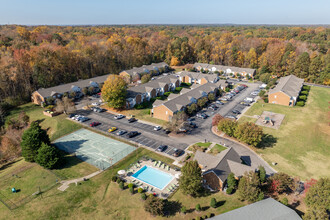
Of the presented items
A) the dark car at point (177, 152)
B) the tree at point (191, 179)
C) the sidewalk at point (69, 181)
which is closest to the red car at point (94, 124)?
the sidewalk at point (69, 181)

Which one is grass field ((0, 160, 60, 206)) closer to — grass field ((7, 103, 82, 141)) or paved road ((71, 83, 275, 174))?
grass field ((7, 103, 82, 141))

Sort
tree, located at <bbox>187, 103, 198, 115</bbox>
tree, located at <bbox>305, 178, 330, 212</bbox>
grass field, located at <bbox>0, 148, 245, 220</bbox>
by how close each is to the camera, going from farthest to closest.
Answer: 1. tree, located at <bbox>187, 103, 198, 115</bbox>
2. grass field, located at <bbox>0, 148, 245, 220</bbox>
3. tree, located at <bbox>305, 178, 330, 212</bbox>

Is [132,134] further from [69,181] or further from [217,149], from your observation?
[217,149]

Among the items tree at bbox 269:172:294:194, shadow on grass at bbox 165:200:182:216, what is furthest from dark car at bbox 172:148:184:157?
tree at bbox 269:172:294:194

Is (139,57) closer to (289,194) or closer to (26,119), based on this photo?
(26,119)

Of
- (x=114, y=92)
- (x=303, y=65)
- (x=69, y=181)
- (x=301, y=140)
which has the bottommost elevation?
(x=301, y=140)

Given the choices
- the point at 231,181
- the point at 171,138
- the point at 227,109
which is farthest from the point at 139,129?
the point at 227,109
